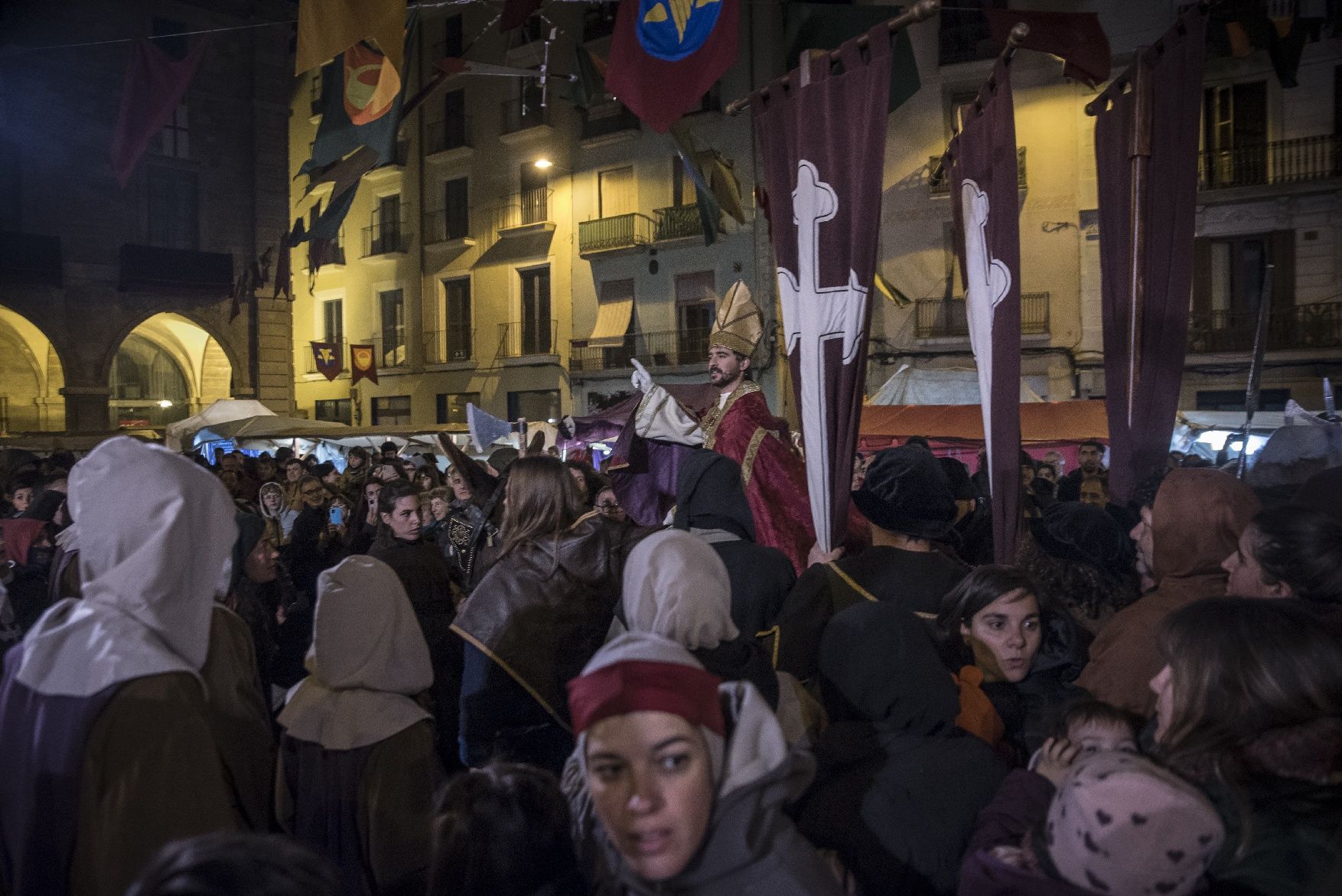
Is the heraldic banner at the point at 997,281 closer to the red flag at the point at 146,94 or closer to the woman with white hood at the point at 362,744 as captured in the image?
the woman with white hood at the point at 362,744

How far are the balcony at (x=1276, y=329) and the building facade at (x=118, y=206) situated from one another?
74.2ft

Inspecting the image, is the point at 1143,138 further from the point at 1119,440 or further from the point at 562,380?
the point at 562,380

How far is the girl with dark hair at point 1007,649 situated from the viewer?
2760 millimetres

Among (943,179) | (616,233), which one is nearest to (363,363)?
(616,233)

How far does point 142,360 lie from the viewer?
27047 mm

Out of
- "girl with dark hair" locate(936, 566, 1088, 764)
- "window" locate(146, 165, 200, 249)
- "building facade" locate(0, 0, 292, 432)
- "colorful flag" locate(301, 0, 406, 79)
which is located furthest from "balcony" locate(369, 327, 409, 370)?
"girl with dark hair" locate(936, 566, 1088, 764)

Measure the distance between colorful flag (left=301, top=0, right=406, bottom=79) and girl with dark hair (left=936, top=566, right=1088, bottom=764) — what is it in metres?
5.78

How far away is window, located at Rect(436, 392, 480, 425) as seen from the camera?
97.3 ft

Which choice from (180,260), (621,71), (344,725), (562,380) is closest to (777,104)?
(621,71)

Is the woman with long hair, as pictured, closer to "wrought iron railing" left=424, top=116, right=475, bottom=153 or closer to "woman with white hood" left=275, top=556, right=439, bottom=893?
"woman with white hood" left=275, top=556, right=439, bottom=893

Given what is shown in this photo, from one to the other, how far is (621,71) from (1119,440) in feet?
12.6

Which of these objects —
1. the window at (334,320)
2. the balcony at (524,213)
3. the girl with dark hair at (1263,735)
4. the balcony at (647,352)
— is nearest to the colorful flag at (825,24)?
the girl with dark hair at (1263,735)

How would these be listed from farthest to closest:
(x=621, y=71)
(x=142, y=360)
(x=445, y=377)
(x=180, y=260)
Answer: (x=445, y=377) < (x=142, y=360) < (x=180, y=260) < (x=621, y=71)

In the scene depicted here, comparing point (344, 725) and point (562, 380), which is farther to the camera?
point (562, 380)
